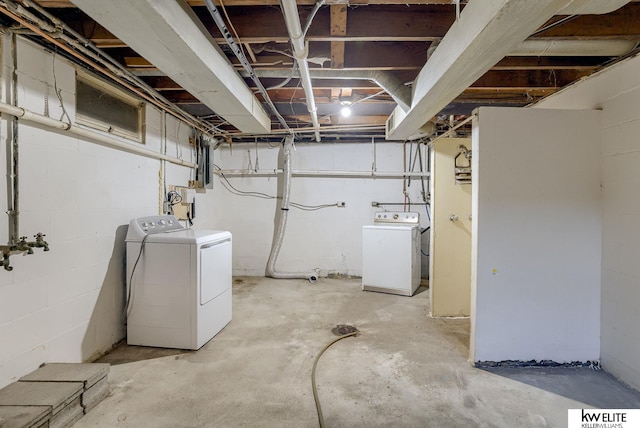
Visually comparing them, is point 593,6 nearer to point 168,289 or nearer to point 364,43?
point 364,43

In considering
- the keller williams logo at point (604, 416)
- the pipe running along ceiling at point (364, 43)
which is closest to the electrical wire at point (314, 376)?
the keller williams logo at point (604, 416)

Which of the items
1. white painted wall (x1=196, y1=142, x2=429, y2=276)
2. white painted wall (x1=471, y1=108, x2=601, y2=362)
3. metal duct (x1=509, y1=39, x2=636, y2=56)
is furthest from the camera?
white painted wall (x1=196, y1=142, x2=429, y2=276)

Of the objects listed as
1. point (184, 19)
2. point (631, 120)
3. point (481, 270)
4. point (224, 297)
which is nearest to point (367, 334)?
point (481, 270)

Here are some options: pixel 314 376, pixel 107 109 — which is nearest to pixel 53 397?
pixel 314 376

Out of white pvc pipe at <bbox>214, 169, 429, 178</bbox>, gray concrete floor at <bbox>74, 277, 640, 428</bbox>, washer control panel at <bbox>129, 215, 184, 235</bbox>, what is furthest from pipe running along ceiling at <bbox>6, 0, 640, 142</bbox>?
gray concrete floor at <bbox>74, 277, 640, 428</bbox>

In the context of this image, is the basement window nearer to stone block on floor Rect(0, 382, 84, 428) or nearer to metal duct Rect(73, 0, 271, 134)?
metal duct Rect(73, 0, 271, 134)

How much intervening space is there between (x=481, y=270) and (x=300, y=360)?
1.52m

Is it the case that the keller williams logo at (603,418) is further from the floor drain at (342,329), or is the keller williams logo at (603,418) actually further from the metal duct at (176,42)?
the metal duct at (176,42)

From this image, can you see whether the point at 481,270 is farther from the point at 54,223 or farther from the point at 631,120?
the point at 54,223

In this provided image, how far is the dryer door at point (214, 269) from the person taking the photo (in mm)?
2445

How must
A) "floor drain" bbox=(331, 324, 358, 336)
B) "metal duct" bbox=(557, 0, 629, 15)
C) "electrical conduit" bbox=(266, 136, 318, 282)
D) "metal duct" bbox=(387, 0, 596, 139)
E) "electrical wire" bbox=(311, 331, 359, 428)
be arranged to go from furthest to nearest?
"electrical conduit" bbox=(266, 136, 318, 282) → "floor drain" bbox=(331, 324, 358, 336) → "electrical wire" bbox=(311, 331, 359, 428) → "metal duct" bbox=(557, 0, 629, 15) → "metal duct" bbox=(387, 0, 596, 139)

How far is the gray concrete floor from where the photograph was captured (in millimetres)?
1657

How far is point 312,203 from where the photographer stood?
15.6 ft

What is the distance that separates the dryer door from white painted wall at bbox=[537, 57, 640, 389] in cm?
304
